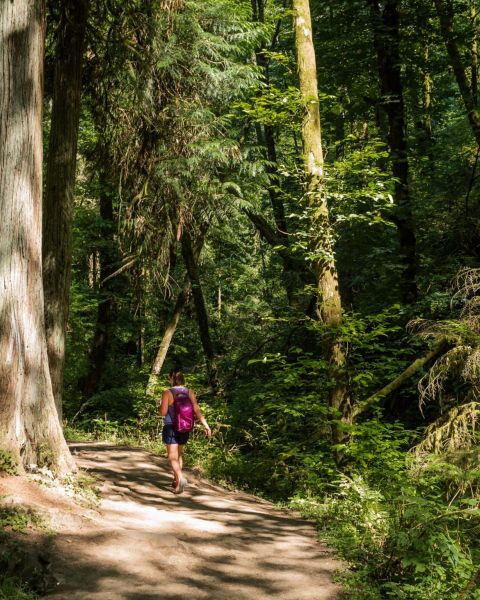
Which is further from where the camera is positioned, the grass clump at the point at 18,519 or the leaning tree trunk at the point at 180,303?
the leaning tree trunk at the point at 180,303

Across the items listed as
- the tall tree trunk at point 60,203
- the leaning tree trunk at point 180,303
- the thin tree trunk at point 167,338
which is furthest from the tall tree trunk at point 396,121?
the tall tree trunk at point 60,203

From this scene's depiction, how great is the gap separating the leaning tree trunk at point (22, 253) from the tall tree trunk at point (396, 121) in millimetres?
7535

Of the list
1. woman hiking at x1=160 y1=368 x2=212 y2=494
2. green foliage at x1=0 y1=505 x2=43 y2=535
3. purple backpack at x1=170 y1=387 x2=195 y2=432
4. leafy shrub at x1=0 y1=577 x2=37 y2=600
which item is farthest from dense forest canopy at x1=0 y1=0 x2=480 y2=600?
leafy shrub at x1=0 y1=577 x2=37 y2=600

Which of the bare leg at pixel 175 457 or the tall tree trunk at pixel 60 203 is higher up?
the tall tree trunk at pixel 60 203

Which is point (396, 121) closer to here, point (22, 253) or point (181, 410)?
point (181, 410)

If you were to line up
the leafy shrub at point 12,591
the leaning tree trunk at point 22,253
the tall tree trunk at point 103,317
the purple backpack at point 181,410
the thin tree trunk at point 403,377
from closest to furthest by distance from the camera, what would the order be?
the leafy shrub at point 12,591 → the leaning tree trunk at point 22,253 → the purple backpack at point 181,410 → the thin tree trunk at point 403,377 → the tall tree trunk at point 103,317

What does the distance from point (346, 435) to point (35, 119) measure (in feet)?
19.7

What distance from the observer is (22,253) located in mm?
5680

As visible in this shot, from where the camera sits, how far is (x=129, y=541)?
4777mm

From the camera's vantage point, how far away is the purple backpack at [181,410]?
756cm

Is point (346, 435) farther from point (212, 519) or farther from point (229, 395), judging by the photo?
point (229, 395)

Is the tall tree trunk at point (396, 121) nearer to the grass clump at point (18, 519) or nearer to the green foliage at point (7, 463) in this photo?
the green foliage at point (7, 463)

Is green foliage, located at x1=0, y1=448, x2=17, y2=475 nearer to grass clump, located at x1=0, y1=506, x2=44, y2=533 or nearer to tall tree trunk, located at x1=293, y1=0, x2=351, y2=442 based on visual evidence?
grass clump, located at x1=0, y1=506, x2=44, y2=533

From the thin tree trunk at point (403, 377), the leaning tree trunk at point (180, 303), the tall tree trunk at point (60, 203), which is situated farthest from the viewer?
the leaning tree trunk at point (180, 303)
